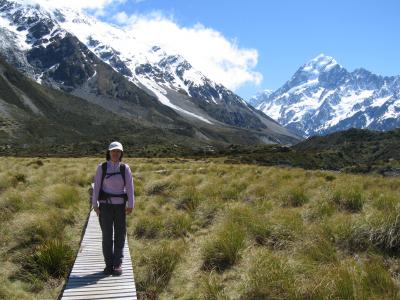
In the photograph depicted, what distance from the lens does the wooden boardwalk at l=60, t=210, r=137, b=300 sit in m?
7.80

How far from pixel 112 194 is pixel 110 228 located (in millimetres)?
717

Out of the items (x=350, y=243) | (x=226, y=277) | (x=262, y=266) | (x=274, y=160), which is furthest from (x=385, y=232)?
(x=274, y=160)

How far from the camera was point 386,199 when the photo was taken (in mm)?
11516

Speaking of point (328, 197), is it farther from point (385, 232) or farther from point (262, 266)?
point (262, 266)

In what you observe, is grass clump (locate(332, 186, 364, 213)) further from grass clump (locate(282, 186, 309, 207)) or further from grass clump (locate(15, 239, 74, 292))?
grass clump (locate(15, 239, 74, 292))

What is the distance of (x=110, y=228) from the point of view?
9.36m

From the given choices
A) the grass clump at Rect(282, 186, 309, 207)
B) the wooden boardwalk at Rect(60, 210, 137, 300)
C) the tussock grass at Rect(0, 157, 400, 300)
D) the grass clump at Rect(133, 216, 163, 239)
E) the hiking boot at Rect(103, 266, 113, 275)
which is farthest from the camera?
the grass clump at Rect(282, 186, 309, 207)

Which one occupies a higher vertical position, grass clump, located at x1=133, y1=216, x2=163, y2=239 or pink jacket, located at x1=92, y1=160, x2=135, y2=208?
pink jacket, located at x1=92, y1=160, x2=135, y2=208

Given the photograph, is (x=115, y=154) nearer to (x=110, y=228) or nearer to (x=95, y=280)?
(x=110, y=228)

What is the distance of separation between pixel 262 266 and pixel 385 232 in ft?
8.77

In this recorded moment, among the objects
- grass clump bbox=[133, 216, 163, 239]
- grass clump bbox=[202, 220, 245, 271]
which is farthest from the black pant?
grass clump bbox=[133, 216, 163, 239]

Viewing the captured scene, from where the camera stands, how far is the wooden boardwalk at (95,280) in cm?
780

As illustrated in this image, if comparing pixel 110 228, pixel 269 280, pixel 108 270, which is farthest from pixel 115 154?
pixel 269 280

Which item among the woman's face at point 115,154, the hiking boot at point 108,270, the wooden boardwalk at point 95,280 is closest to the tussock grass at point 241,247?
the wooden boardwalk at point 95,280
